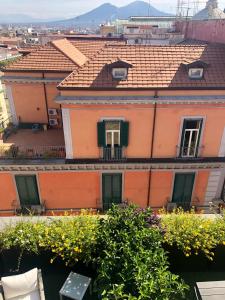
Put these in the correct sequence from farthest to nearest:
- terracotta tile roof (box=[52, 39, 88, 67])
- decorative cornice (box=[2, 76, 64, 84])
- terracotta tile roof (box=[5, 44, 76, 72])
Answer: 1. terracotta tile roof (box=[52, 39, 88, 67])
2. decorative cornice (box=[2, 76, 64, 84])
3. terracotta tile roof (box=[5, 44, 76, 72])

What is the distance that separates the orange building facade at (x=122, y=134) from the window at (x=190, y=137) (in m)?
0.06

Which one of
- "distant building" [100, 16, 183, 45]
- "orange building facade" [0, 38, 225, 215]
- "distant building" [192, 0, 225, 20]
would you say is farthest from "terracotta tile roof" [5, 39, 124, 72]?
"distant building" [192, 0, 225, 20]

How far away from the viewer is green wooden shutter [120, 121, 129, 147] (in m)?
16.3

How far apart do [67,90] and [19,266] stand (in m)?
9.63

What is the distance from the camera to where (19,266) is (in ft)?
31.0

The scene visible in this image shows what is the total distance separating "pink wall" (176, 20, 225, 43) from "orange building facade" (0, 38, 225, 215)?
18.8 ft

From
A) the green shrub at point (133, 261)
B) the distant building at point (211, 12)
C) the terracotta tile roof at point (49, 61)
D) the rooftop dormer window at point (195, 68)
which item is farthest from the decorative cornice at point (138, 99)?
the distant building at point (211, 12)

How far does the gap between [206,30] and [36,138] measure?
740 inches

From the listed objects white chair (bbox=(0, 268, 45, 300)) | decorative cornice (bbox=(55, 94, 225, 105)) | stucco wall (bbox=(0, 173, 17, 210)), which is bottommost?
stucco wall (bbox=(0, 173, 17, 210))

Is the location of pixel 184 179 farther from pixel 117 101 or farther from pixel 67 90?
pixel 67 90

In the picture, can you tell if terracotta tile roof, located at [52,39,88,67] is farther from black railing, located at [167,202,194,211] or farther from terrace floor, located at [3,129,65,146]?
black railing, located at [167,202,194,211]

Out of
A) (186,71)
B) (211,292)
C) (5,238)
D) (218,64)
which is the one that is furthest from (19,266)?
(218,64)

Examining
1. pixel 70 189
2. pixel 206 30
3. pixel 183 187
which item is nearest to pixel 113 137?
pixel 70 189

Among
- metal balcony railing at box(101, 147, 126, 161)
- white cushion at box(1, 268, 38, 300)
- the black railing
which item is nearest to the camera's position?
white cushion at box(1, 268, 38, 300)
